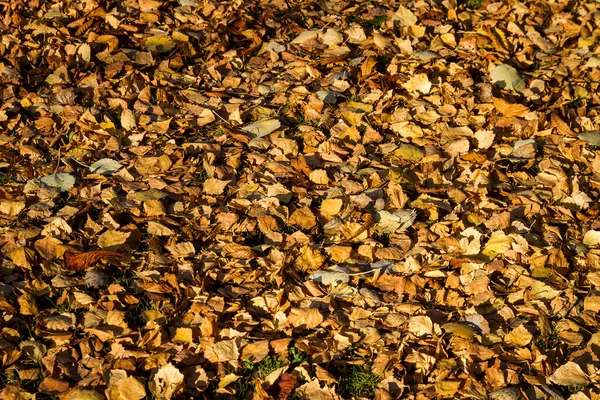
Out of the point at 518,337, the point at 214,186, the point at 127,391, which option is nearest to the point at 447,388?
the point at 518,337

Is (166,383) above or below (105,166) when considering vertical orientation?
below

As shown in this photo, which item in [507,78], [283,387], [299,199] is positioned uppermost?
[507,78]

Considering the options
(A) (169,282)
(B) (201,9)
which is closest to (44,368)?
(A) (169,282)

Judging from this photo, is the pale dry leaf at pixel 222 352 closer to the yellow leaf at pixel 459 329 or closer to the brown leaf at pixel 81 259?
Answer: the brown leaf at pixel 81 259

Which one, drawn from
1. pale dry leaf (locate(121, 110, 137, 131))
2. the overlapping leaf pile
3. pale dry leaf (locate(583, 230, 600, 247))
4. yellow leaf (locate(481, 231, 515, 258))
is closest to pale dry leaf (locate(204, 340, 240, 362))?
the overlapping leaf pile

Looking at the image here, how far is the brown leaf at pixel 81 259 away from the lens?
3.08 metres

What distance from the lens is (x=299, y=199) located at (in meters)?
Result: 3.44

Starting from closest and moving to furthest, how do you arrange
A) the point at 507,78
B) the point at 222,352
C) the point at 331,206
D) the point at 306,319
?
the point at 222,352, the point at 306,319, the point at 331,206, the point at 507,78

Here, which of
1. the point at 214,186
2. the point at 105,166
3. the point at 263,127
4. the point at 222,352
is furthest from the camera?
the point at 263,127

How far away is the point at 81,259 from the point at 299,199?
98 cm

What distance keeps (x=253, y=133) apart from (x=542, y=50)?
184 centimetres

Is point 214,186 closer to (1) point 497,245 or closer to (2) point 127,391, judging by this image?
(2) point 127,391

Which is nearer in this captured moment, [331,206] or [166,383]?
[166,383]

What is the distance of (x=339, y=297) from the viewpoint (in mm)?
3029
